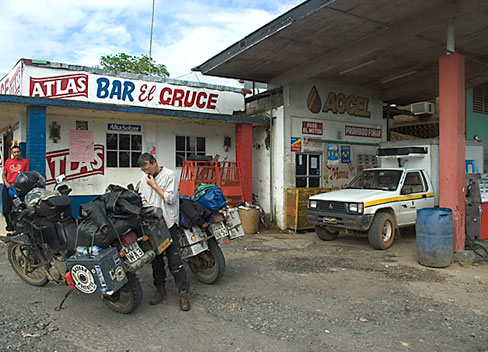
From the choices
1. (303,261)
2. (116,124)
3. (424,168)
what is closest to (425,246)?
(303,261)

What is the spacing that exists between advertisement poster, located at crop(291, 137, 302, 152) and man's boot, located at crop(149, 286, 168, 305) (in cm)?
720

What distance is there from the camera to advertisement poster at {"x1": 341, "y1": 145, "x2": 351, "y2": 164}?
41.6ft

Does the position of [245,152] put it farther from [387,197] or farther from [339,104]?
[387,197]

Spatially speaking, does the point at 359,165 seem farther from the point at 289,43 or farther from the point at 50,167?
the point at 50,167

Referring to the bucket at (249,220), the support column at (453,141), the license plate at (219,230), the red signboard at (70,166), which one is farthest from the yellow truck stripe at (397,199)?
the red signboard at (70,166)

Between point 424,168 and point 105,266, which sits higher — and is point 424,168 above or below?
above

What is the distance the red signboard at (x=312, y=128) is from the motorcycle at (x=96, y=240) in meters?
7.69

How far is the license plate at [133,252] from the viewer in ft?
14.4

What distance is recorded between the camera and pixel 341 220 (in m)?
8.50

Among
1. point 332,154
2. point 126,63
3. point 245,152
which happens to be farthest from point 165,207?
point 126,63

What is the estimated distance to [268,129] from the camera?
11.8 meters

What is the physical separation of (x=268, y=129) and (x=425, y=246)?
6035 mm

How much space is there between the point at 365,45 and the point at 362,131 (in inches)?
184

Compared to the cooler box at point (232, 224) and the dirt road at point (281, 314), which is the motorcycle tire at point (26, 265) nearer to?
the dirt road at point (281, 314)
